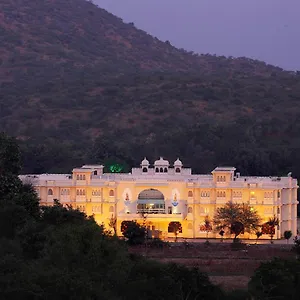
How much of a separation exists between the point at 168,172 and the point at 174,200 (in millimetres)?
2451

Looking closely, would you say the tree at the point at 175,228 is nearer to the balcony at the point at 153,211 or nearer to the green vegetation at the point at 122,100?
the balcony at the point at 153,211

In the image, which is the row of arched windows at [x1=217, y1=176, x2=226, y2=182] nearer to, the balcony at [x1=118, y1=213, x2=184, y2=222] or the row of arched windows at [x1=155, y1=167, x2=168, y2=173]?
the balcony at [x1=118, y1=213, x2=184, y2=222]

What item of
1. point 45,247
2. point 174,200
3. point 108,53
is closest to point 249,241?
point 174,200

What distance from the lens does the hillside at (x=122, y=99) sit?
66.6m

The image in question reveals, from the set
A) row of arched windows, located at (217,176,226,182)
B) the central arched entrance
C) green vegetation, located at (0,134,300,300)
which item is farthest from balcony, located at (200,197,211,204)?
green vegetation, located at (0,134,300,300)

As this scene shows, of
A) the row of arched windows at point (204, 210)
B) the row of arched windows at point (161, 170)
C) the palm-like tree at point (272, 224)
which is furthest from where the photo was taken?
the row of arched windows at point (161, 170)

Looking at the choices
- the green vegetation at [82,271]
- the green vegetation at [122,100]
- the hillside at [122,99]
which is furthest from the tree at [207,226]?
the green vegetation at [82,271]

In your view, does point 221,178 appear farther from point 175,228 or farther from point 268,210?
point 175,228

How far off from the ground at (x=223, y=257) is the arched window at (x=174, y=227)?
2978 mm

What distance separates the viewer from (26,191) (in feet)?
116

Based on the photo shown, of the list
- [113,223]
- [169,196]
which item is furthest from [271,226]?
[113,223]

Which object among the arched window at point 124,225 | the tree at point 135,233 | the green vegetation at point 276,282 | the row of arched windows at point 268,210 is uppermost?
the row of arched windows at point 268,210

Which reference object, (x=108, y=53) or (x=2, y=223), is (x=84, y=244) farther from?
(x=108, y=53)

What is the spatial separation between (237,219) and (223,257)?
6025 millimetres
